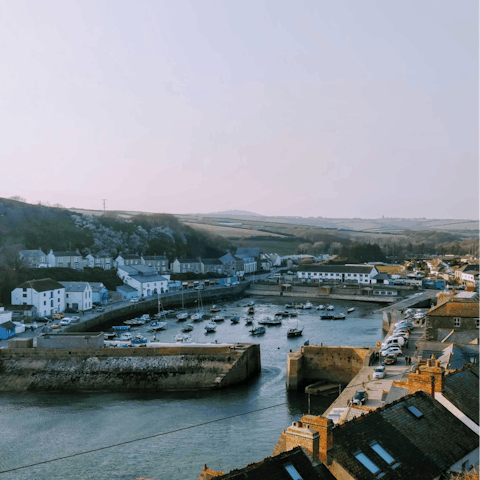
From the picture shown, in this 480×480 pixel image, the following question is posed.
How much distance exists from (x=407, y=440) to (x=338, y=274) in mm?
70826

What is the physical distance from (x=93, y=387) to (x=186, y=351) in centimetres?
519

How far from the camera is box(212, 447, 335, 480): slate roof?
791 cm

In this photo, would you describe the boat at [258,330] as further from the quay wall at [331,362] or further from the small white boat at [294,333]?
the quay wall at [331,362]

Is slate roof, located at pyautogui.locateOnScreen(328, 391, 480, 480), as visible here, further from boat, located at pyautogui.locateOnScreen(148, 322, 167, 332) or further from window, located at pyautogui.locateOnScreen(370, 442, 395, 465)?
boat, located at pyautogui.locateOnScreen(148, 322, 167, 332)

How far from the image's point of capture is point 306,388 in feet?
85.5

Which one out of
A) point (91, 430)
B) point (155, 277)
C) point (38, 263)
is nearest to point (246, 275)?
point (155, 277)

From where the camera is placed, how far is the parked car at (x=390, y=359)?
26359 millimetres

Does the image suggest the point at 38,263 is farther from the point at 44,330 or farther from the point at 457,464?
the point at 457,464

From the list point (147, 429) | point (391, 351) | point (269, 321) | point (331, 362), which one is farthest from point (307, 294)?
point (147, 429)

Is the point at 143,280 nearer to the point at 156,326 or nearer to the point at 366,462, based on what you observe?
the point at 156,326

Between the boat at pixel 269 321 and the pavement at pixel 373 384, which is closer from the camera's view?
the pavement at pixel 373 384

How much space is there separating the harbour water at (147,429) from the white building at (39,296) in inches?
785

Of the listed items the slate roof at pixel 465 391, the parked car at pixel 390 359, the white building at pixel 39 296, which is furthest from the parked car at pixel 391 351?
the white building at pixel 39 296

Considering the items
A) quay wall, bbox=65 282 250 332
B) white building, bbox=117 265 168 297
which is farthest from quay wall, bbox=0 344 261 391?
white building, bbox=117 265 168 297
